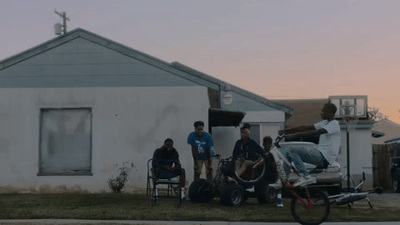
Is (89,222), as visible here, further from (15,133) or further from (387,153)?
(387,153)

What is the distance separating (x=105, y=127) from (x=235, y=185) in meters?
5.25

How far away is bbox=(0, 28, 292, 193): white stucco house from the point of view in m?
15.4

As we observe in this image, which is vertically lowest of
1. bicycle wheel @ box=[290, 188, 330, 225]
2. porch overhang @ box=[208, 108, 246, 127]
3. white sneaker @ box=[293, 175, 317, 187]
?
bicycle wheel @ box=[290, 188, 330, 225]

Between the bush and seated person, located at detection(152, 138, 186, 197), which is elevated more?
seated person, located at detection(152, 138, 186, 197)

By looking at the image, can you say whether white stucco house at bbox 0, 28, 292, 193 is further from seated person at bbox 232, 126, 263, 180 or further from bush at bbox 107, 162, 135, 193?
seated person at bbox 232, 126, 263, 180

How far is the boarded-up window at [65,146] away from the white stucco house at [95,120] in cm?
3

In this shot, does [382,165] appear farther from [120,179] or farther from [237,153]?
[237,153]

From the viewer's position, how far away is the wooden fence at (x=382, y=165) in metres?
24.3

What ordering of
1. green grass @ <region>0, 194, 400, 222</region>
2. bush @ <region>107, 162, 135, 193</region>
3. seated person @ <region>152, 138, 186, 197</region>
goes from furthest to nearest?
bush @ <region>107, 162, 135, 193</region>, seated person @ <region>152, 138, 186, 197</region>, green grass @ <region>0, 194, 400, 222</region>

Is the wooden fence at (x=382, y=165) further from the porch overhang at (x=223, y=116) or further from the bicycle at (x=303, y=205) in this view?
the bicycle at (x=303, y=205)

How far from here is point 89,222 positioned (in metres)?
9.47

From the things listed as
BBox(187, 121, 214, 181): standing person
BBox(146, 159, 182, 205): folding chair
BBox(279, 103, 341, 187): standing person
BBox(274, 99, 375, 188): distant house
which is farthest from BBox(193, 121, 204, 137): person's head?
BBox(274, 99, 375, 188): distant house

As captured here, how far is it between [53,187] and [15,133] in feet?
5.55

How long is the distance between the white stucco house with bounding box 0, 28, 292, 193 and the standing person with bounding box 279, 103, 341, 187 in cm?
636
